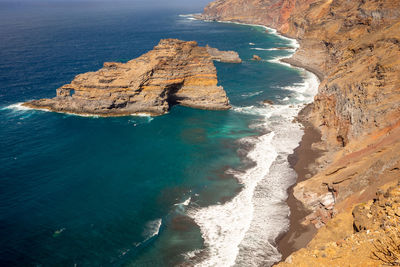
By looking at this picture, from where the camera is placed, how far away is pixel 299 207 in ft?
113

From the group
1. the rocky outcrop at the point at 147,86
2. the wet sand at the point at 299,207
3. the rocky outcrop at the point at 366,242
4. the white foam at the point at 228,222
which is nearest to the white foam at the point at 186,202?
the white foam at the point at 228,222

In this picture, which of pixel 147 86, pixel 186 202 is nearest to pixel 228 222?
pixel 186 202

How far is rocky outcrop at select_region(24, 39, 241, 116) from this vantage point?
61.7m

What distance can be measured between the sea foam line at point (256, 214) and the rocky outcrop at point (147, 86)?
2086 cm

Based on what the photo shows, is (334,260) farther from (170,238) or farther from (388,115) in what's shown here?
(388,115)

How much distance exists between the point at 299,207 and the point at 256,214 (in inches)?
212

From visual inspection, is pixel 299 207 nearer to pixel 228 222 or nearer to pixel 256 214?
pixel 256 214

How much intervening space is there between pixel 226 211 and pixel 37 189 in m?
25.0

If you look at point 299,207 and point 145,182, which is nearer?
point 299,207

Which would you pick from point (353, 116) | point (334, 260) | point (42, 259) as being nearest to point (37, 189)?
point (42, 259)

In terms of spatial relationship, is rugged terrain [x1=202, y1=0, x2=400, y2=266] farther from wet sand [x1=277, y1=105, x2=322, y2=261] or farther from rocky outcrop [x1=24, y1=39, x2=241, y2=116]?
rocky outcrop [x1=24, y1=39, x2=241, y2=116]

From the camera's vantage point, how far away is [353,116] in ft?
137

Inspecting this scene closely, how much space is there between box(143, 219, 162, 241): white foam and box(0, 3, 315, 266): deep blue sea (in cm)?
14

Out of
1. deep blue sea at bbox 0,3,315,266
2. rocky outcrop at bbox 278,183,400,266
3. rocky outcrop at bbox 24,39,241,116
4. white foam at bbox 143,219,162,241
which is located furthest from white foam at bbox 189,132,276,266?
rocky outcrop at bbox 24,39,241,116
